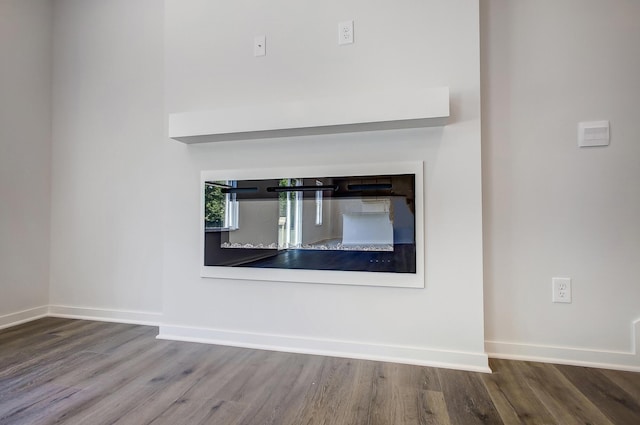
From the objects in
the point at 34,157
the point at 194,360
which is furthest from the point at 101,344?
the point at 34,157

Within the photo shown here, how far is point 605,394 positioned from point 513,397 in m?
0.43

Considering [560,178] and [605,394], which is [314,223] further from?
[605,394]

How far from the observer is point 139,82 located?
2.37m

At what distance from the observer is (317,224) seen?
1870 mm

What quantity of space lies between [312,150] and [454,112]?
820mm

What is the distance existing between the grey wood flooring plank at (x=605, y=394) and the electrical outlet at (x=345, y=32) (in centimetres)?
213

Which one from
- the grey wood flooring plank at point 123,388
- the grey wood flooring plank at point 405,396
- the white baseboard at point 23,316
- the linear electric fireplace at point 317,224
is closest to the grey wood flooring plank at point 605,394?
the grey wood flooring plank at point 405,396

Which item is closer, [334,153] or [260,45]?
[334,153]

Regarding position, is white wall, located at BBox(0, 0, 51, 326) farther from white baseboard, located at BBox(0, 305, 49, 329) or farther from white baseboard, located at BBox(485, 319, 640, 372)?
white baseboard, located at BBox(485, 319, 640, 372)

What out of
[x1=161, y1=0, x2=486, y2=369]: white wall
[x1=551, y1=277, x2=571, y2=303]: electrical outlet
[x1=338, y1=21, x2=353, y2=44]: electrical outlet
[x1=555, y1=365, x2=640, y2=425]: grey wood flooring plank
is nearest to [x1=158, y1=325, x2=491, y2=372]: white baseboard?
[x1=161, y1=0, x2=486, y2=369]: white wall

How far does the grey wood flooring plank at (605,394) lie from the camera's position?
122 cm

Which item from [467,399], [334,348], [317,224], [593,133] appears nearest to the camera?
[467,399]

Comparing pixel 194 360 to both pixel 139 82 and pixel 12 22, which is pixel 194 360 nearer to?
pixel 139 82

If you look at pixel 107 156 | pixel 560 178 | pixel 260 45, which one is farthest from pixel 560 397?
pixel 107 156
